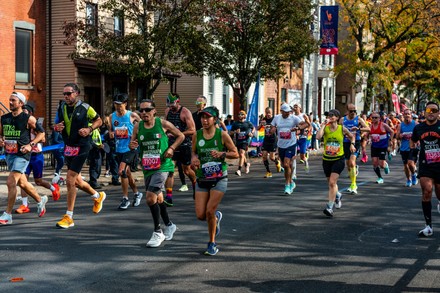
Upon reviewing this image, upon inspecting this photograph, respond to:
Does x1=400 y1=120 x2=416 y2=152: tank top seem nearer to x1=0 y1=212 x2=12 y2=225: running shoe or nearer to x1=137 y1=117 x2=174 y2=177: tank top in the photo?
x1=137 y1=117 x2=174 y2=177: tank top

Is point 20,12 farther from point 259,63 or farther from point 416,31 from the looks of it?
point 416,31

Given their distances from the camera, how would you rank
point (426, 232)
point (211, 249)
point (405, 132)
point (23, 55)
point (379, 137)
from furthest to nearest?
point (23, 55) → point (379, 137) → point (405, 132) → point (426, 232) → point (211, 249)

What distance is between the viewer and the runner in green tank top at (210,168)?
7592 mm

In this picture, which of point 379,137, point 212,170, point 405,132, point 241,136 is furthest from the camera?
point 241,136

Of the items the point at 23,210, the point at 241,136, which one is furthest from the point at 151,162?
the point at 241,136

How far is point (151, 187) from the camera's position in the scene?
26.5 feet

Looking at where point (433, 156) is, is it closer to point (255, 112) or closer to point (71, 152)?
point (71, 152)

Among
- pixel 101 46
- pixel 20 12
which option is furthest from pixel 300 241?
pixel 20 12

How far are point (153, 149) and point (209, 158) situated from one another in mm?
894

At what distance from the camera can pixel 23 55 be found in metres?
22.5

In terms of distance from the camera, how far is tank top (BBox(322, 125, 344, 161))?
11102mm

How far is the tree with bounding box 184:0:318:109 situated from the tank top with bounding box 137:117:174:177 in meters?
15.4

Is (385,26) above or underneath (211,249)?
above

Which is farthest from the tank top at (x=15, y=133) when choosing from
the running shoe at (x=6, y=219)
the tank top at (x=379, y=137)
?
the tank top at (x=379, y=137)
